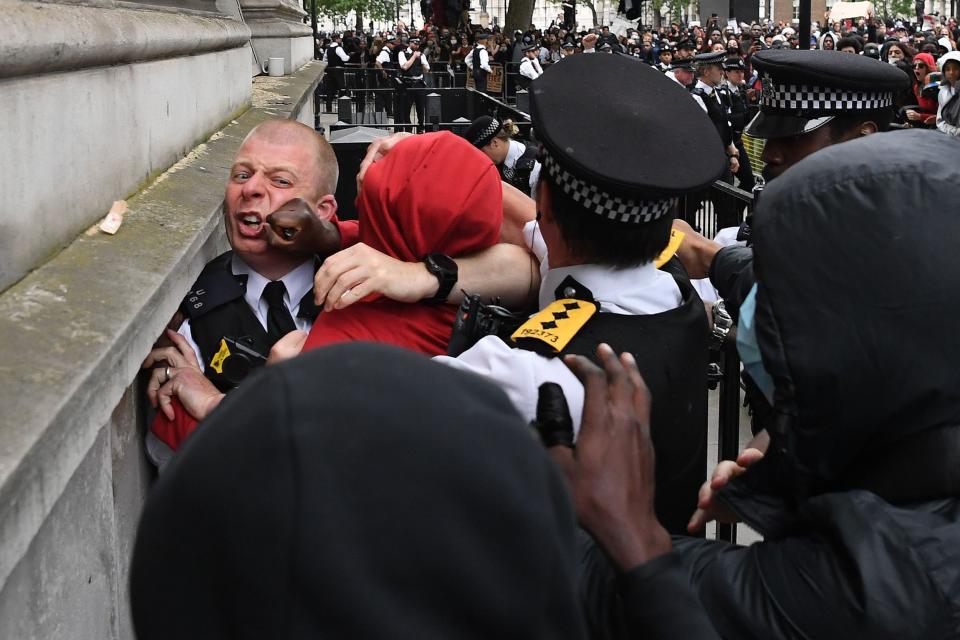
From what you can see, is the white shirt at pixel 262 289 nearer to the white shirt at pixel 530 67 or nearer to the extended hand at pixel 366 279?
the extended hand at pixel 366 279

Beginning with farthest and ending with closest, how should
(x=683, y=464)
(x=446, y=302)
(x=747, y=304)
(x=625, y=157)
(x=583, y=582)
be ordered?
(x=446, y=302)
(x=683, y=464)
(x=625, y=157)
(x=747, y=304)
(x=583, y=582)

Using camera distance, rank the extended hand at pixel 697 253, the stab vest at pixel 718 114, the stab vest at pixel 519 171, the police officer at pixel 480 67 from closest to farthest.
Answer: the extended hand at pixel 697 253 < the stab vest at pixel 519 171 < the stab vest at pixel 718 114 < the police officer at pixel 480 67

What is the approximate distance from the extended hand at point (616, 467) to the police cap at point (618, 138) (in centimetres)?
58

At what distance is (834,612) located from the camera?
158 centimetres

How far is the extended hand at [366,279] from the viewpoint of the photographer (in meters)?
2.48

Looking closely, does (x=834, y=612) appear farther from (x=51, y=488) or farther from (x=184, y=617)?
(x=51, y=488)

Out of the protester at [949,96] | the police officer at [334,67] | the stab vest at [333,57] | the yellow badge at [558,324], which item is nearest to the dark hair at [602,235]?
the yellow badge at [558,324]

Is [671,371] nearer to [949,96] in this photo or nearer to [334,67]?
[949,96]

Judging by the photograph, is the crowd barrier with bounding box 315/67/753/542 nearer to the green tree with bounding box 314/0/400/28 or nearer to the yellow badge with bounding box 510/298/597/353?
the yellow badge with bounding box 510/298/597/353

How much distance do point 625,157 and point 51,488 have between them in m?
1.27

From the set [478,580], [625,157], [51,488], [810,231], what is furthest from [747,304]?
[51,488]

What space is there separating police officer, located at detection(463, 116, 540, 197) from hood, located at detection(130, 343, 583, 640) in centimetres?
681

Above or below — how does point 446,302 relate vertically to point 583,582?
above

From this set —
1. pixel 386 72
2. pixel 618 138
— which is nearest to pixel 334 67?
pixel 386 72
